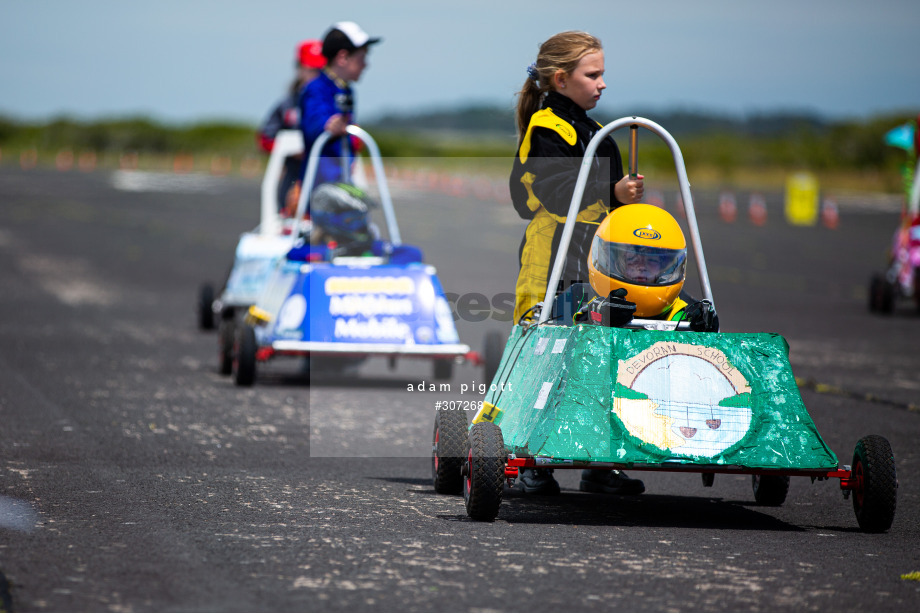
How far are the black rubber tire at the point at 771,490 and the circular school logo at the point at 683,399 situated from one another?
1014 mm

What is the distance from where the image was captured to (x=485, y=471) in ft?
17.9

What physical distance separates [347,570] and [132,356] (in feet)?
25.7

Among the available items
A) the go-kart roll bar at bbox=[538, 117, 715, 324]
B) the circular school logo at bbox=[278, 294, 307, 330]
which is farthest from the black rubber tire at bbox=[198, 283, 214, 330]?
the go-kart roll bar at bbox=[538, 117, 715, 324]

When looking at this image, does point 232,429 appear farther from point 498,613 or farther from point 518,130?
point 498,613

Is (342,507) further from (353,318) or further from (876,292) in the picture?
(876,292)

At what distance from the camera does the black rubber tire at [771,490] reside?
6461mm

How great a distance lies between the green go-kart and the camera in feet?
17.9

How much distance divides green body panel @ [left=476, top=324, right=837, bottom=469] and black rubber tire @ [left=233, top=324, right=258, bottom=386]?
4.71 m

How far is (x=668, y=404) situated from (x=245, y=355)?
5235 mm

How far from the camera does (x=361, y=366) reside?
40.3 feet

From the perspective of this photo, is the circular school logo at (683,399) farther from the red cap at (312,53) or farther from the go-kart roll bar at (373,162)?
the red cap at (312,53)

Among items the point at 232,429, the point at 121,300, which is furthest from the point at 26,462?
the point at 121,300

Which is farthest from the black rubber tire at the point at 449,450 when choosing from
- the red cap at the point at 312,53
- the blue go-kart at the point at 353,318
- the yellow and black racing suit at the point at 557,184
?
the red cap at the point at 312,53

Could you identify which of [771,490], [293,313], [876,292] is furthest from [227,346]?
[876,292]
